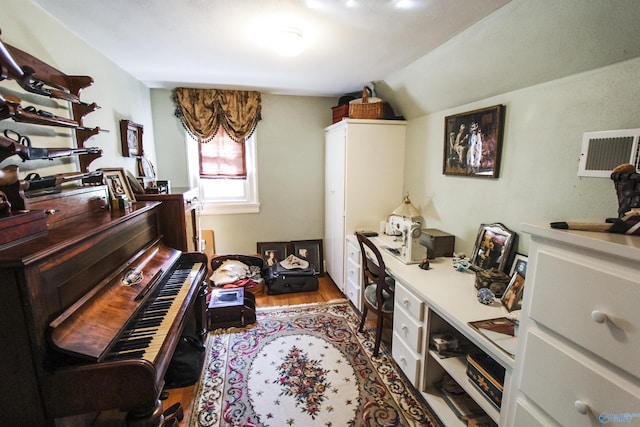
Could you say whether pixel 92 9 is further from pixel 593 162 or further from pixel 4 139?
pixel 593 162

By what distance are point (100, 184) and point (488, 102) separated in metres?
2.53

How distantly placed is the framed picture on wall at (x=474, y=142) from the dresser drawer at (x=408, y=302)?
3.19ft

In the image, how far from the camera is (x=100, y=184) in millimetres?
1724

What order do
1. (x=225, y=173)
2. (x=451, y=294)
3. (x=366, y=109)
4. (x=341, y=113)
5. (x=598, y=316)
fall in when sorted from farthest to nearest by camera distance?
1. (x=225, y=173)
2. (x=341, y=113)
3. (x=366, y=109)
4. (x=451, y=294)
5. (x=598, y=316)

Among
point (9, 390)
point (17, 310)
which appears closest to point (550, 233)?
point (17, 310)

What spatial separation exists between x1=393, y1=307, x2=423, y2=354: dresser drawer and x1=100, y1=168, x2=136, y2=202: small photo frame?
1958mm

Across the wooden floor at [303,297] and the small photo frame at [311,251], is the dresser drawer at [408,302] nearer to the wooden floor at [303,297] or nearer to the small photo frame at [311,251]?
the wooden floor at [303,297]

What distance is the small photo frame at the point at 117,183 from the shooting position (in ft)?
5.87

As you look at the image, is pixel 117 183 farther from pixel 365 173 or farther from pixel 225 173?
pixel 365 173

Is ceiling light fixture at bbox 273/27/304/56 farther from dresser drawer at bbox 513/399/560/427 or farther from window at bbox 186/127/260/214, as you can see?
dresser drawer at bbox 513/399/560/427

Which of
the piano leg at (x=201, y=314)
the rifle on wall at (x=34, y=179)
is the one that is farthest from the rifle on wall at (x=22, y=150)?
the piano leg at (x=201, y=314)

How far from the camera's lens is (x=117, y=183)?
1912mm

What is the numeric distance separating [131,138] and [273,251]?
1945mm

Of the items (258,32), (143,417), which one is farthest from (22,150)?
(258,32)
